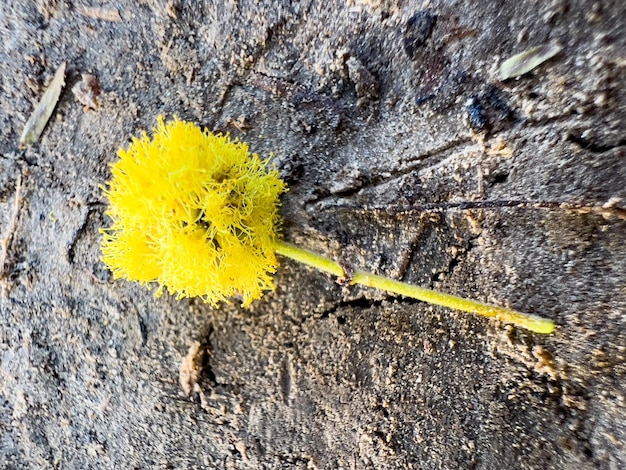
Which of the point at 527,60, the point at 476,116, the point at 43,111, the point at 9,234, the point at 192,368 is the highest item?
the point at 527,60

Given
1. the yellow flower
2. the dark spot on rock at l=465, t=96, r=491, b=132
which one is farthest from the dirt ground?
the yellow flower

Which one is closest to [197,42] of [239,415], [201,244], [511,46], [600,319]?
[201,244]

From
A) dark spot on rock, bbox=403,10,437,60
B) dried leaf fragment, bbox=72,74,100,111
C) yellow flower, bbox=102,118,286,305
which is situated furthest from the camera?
dried leaf fragment, bbox=72,74,100,111

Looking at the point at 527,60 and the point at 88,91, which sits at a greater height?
Answer: the point at 527,60

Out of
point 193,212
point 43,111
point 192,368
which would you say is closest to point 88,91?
point 43,111

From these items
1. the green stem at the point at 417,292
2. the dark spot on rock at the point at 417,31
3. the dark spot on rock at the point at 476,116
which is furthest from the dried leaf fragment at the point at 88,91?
the dark spot on rock at the point at 476,116

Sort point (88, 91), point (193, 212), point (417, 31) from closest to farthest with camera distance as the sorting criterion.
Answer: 1. point (193, 212)
2. point (417, 31)
3. point (88, 91)

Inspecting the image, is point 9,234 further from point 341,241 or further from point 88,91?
point 341,241

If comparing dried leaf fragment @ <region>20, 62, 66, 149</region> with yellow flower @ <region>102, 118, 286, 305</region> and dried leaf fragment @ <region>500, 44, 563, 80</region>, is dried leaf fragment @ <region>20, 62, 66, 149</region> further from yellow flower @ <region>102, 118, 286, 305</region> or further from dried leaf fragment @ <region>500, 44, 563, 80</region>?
dried leaf fragment @ <region>500, 44, 563, 80</region>
